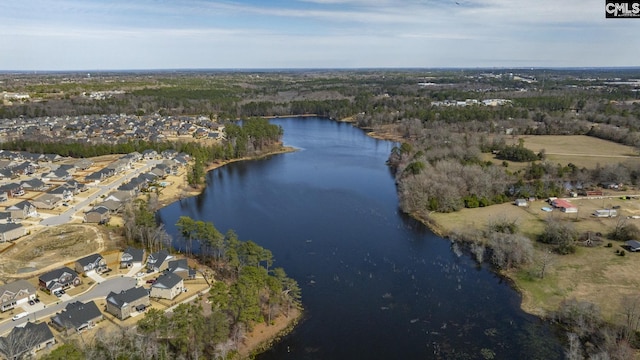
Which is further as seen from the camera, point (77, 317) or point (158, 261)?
point (158, 261)

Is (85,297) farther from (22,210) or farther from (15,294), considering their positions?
(22,210)

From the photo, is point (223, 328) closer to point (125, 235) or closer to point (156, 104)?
point (125, 235)

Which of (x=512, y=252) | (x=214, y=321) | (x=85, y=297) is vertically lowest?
(x=85, y=297)

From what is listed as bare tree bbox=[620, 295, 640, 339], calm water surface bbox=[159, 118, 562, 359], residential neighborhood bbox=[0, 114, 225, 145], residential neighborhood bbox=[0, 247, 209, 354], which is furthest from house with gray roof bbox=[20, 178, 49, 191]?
bare tree bbox=[620, 295, 640, 339]

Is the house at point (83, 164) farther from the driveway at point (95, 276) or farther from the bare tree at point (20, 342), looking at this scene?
the bare tree at point (20, 342)

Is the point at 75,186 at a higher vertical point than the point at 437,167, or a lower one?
lower

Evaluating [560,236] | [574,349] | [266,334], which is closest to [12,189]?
[266,334]

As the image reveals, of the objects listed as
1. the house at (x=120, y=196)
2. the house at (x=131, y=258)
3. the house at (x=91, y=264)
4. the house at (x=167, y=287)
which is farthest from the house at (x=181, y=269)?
the house at (x=120, y=196)
